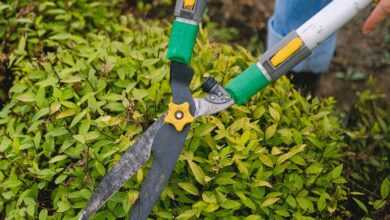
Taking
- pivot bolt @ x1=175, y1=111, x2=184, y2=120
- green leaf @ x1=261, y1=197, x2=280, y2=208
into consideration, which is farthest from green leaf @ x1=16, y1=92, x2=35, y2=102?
green leaf @ x1=261, y1=197, x2=280, y2=208

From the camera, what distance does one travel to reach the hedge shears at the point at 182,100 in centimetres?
169

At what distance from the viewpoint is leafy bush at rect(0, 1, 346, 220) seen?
1.89 metres

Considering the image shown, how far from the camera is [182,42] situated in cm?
171

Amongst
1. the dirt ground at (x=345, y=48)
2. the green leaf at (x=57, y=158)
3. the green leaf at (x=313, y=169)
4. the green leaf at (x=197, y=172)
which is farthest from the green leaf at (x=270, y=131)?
the dirt ground at (x=345, y=48)

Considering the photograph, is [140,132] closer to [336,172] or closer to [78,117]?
[78,117]

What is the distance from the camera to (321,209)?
1978mm

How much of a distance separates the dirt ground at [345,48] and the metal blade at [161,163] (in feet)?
5.44

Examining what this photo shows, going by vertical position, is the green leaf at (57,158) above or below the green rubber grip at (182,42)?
below

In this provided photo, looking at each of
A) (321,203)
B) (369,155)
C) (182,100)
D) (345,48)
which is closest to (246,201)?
(321,203)

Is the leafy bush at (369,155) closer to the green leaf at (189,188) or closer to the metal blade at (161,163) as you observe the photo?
the green leaf at (189,188)

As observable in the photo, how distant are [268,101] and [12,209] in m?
0.98

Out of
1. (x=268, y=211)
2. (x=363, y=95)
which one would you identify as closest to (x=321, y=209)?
(x=268, y=211)

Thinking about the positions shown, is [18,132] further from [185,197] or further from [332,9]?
[332,9]

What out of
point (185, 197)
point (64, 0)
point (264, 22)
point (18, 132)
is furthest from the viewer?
point (264, 22)
